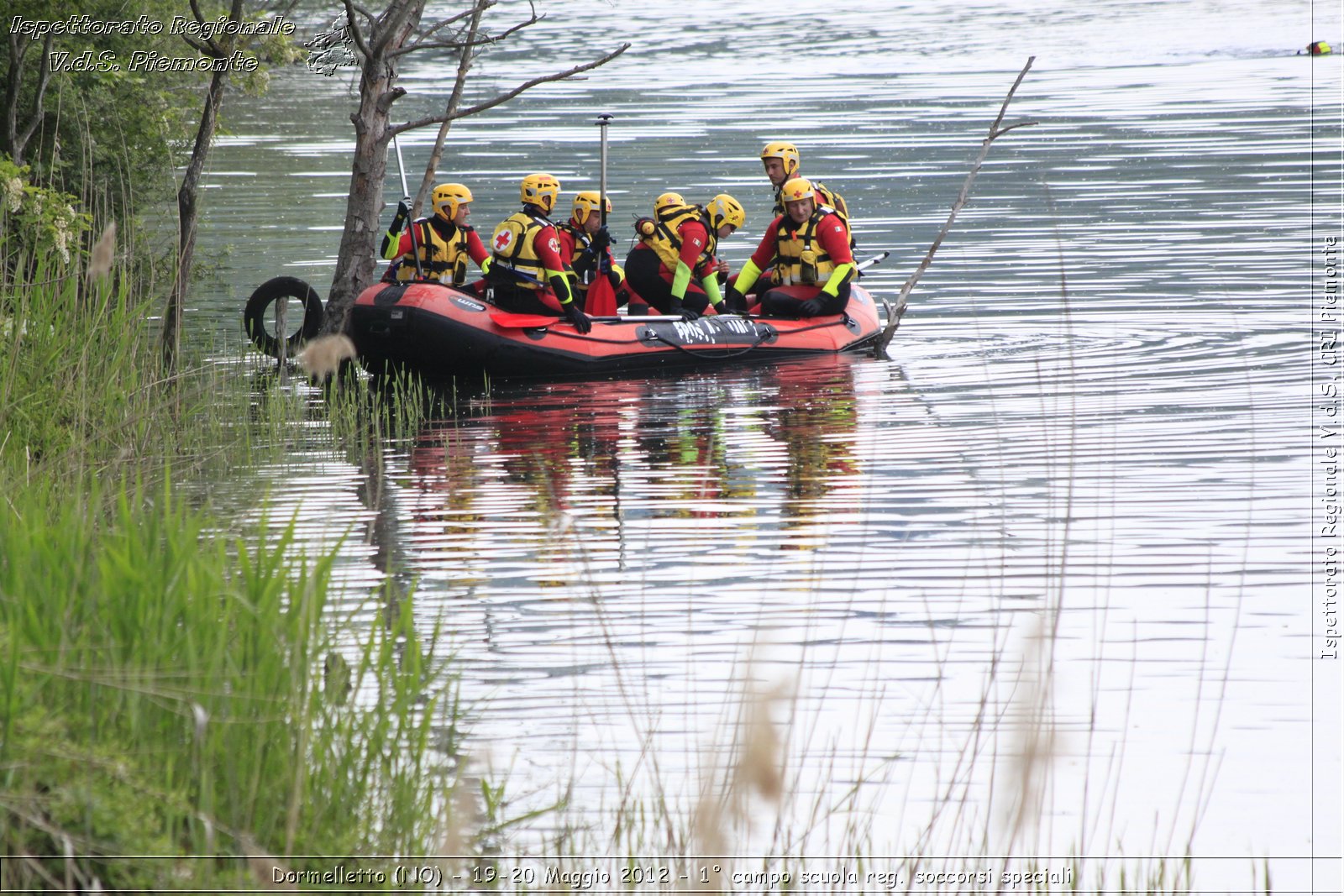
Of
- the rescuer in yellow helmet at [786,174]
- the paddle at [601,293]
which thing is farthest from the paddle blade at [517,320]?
the rescuer in yellow helmet at [786,174]

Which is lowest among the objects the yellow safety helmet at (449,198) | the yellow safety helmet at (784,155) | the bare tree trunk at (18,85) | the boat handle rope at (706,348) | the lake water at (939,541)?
the lake water at (939,541)

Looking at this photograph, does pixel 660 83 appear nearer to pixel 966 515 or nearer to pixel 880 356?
pixel 880 356

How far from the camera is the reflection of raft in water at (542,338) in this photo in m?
13.8

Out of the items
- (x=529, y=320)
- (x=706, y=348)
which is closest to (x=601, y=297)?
(x=706, y=348)

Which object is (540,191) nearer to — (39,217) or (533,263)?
(533,263)

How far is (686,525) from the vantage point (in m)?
9.14

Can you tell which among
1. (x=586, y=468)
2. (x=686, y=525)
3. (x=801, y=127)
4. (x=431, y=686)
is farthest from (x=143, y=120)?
(x=801, y=127)

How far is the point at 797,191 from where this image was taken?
14.8m

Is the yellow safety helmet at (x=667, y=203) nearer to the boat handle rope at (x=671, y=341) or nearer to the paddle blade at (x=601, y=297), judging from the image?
the paddle blade at (x=601, y=297)

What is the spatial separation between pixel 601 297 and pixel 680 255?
866mm

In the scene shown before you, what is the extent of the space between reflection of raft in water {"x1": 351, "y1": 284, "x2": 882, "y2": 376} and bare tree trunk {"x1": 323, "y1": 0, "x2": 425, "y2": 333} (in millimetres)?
504

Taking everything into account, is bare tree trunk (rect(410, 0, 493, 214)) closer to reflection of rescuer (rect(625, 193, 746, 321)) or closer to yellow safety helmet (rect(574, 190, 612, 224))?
yellow safety helmet (rect(574, 190, 612, 224))

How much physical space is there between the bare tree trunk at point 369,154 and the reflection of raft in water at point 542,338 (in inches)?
19.8

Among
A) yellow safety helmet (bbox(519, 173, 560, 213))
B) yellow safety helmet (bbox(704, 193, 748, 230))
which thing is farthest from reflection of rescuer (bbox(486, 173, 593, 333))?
yellow safety helmet (bbox(704, 193, 748, 230))
